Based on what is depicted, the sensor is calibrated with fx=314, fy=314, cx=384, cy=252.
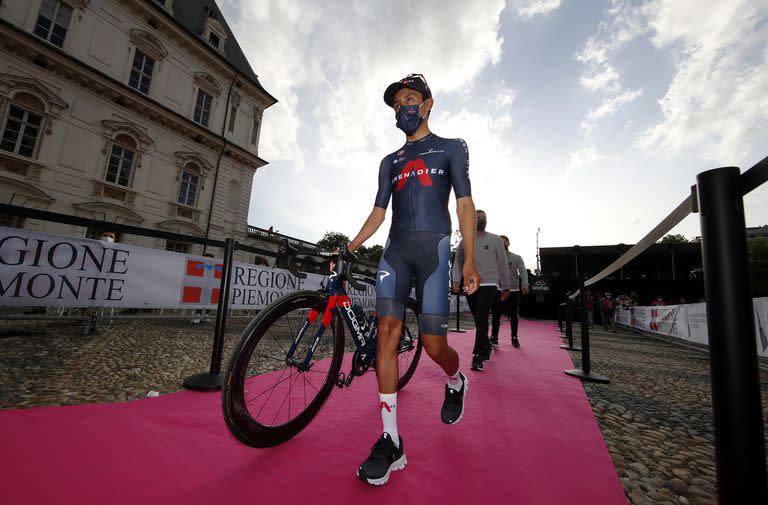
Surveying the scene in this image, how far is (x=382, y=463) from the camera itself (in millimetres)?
1492

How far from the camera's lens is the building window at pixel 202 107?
17797 millimetres

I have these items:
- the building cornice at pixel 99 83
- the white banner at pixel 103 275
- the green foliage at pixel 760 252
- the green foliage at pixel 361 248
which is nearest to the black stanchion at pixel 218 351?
the white banner at pixel 103 275

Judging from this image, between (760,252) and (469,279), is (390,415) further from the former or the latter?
(760,252)

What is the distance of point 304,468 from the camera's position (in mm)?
1535

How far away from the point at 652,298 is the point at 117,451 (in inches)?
1150

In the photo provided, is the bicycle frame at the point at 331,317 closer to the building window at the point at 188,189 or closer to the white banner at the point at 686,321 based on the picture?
the white banner at the point at 686,321

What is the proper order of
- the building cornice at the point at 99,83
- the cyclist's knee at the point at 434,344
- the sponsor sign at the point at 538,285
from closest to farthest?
the cyclist's knee at the point at 434,344 → the building cornice at the point at 99,83 → the sponsor sign at the point at 538,285

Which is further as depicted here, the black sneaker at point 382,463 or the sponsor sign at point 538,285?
the sponsor sign at point 538,285

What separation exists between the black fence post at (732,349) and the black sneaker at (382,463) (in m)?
1.17

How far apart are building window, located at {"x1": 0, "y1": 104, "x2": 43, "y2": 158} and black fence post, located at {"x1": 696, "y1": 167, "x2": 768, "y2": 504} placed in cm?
1878

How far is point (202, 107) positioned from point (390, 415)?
70.7 ft

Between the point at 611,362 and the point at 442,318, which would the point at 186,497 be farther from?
the point at 611,362

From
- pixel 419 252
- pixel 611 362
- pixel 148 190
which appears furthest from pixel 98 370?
pixel 148 190

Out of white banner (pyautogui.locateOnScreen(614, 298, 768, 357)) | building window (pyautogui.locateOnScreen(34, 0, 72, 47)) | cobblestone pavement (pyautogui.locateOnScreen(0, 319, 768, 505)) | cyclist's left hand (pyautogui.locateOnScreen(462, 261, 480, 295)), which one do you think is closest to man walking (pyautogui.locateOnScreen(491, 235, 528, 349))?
cobblestone pavement (pyautogui.locateOnScreen(0, 319, 768, 505))
